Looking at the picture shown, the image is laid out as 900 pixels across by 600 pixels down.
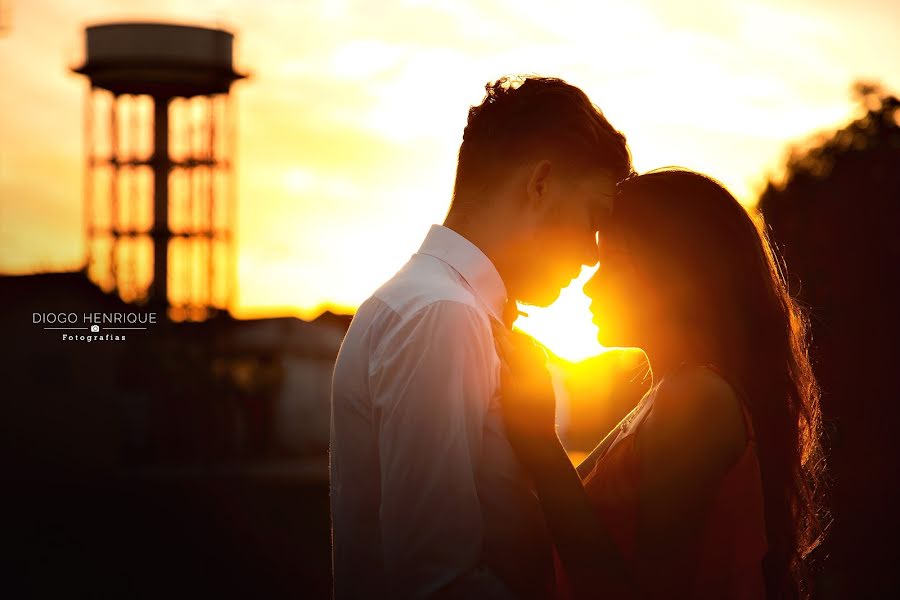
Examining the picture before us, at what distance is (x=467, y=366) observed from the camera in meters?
3.15

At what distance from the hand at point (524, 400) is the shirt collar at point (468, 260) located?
119 millimetres

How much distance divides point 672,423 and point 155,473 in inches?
1413

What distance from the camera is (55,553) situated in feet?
69.5

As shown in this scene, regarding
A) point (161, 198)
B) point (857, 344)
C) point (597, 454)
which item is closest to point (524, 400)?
point (597, 454)

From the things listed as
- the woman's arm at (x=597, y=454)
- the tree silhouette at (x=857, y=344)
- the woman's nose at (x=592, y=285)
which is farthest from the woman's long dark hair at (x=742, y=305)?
the tree silhouette at (x=857, y=344)

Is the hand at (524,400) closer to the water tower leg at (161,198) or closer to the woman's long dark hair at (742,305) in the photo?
the woman's long dark hair at (742,305)

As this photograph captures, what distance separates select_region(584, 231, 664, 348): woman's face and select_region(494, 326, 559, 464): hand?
67 cm

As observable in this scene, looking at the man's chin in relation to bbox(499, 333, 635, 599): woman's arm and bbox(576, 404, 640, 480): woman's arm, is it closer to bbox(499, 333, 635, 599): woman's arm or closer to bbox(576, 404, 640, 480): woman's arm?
bbox(499, 333, 635, 599): woman's arm

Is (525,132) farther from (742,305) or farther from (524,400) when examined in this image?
(742,305)

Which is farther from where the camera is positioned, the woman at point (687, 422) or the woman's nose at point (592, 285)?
the woman's nose at point (592, 285)

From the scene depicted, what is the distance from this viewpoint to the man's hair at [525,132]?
11.9 ft

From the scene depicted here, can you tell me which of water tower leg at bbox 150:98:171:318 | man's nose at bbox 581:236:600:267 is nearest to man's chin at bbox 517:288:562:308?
man's nose at bbox 581:236:600:267

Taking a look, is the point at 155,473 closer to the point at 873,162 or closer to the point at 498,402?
the point at 873,162

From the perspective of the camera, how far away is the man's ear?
3615mm
